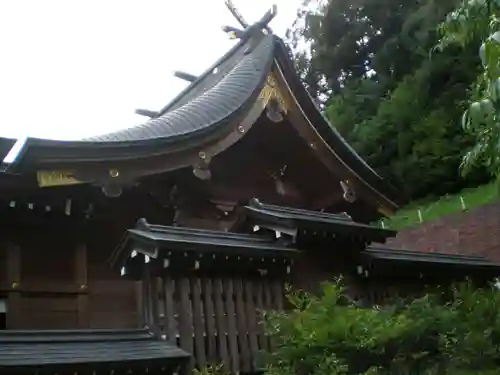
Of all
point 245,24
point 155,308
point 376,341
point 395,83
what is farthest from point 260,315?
point 395,83

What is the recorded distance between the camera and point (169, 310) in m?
6.00

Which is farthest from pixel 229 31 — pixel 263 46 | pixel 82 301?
pixel 82 301

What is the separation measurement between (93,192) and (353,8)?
2045cm

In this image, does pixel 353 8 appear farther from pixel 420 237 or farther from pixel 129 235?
pixel 129 235

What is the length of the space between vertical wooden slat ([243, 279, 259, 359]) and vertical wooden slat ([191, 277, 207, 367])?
588mm

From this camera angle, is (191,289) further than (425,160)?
No

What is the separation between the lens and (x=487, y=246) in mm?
14602

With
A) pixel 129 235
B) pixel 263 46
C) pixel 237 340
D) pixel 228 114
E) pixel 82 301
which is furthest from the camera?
pixel 263 46

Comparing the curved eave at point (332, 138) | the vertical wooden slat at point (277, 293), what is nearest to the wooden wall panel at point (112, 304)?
the vertical wooden slat at point (277, 293)

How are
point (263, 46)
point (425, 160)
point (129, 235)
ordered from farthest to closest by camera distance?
point (425, 160) < point (263, 46) < point (129, 235)

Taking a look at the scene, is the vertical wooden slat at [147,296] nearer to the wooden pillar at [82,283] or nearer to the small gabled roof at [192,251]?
the small gabled roof at [192,251]

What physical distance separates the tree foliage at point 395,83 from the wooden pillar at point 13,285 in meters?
13.5

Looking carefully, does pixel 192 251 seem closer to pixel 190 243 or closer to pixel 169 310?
pixel 190 243

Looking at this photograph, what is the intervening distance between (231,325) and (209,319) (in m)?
0.27
